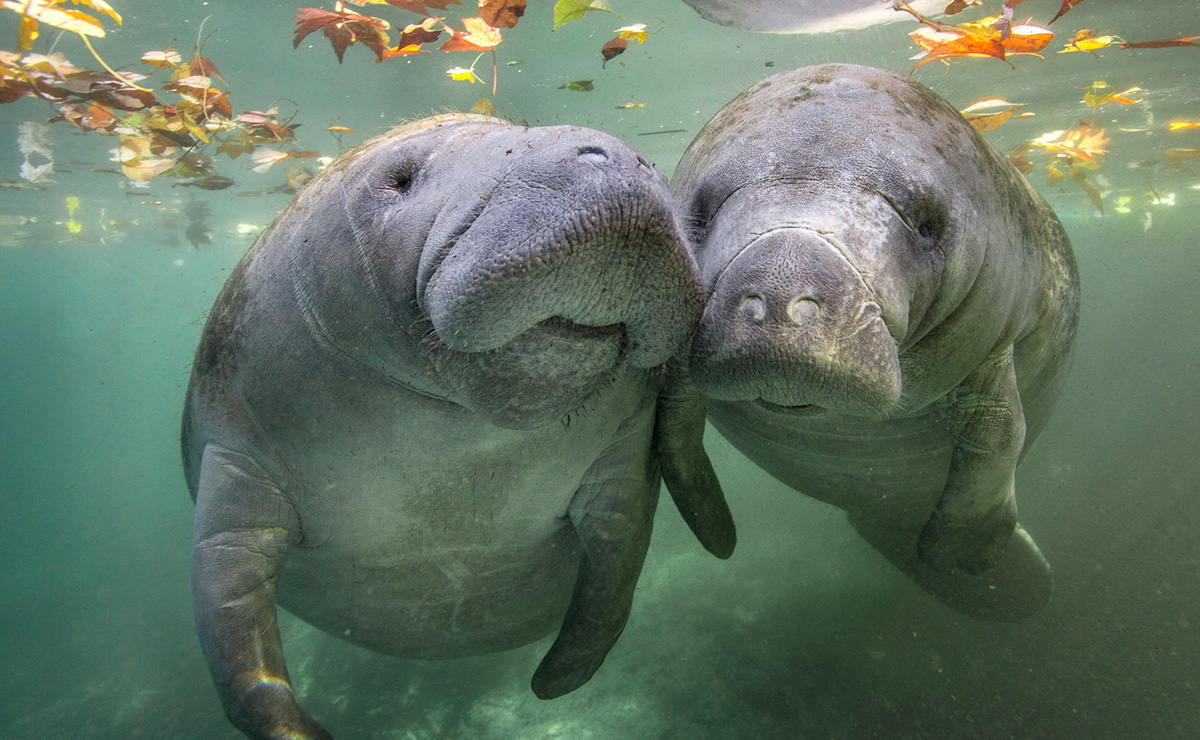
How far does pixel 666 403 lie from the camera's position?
2.94 metres

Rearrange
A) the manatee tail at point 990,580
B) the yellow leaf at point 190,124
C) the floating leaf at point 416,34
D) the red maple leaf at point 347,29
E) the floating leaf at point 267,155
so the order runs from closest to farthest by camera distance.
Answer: the floating leaf at point 416,34, the manatee tail at point 990,580, the red maple leaf at point 347,29, the yellow leaf at point 190,124, the floating leaf at point 267,155

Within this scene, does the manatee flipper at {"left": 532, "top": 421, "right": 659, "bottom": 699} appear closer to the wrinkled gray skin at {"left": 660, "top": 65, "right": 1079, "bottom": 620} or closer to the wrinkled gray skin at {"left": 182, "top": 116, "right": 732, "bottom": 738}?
the wrinkled gray skin at {"left": 182, "top": 116, "right": 732, "bottom": 738}

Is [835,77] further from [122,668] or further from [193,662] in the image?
[122,668]

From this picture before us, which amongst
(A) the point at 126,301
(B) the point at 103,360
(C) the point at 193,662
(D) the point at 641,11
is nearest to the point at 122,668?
(C) the point at 193,662

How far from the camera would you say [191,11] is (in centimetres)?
779

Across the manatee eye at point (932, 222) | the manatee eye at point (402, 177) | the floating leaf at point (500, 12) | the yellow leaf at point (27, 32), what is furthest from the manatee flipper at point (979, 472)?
the yellow leaf at point (27, 32)

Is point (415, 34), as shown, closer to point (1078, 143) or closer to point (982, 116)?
point (982, 116)

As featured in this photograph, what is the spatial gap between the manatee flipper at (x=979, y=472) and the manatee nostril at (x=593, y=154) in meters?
2.27

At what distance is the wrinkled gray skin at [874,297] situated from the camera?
5.28ft

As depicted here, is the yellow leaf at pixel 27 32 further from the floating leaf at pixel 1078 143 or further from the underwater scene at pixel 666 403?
the floating leaf at pixel 1078 143

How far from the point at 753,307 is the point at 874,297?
13.3 inches

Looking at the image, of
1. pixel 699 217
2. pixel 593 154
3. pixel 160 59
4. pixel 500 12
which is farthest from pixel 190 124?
pixel 593 154

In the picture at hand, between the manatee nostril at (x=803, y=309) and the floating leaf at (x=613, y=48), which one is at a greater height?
the floating leaf at (x=613, y=48)

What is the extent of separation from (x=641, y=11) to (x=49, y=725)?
11481mm
